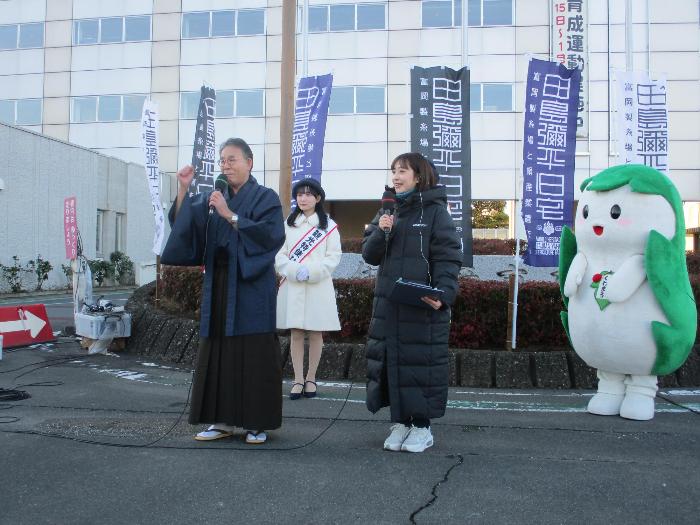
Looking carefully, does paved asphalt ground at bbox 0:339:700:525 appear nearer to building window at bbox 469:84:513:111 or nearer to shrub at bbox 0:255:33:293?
shrub at bbox 0:255:33:293

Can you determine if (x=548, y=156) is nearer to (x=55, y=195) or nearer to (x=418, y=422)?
(x=418, y=422)

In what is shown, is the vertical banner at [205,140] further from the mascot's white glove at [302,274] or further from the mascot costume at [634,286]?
the mascot costume at [634,286]

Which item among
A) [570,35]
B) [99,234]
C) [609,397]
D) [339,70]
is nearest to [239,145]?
[609,397]

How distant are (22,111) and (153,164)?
19.2 m

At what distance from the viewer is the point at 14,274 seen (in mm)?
19328

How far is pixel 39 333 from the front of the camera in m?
8.77

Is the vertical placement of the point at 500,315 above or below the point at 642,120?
below

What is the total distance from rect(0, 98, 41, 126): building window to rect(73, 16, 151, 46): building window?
3028 millimetres

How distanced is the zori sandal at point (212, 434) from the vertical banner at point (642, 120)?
21.2ft

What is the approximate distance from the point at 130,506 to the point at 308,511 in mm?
799

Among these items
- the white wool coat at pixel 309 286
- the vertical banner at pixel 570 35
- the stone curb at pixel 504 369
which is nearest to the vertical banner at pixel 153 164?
the stone curb at pixel 504 369

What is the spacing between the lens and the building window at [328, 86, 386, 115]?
23625 millimetres

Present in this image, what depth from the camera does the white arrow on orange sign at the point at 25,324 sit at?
834cm

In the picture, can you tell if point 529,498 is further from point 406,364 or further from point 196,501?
point 196,501
